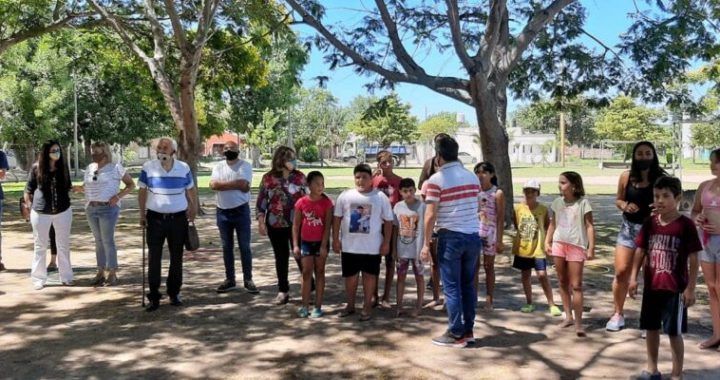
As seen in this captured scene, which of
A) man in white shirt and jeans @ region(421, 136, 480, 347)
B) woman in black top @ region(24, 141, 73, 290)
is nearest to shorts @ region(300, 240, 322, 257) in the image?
man in white shirt and jeans @ region(421, 136, 480, 347)

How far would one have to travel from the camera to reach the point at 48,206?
7.27m

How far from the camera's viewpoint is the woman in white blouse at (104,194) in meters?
7.28

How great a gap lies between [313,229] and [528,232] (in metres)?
2.01

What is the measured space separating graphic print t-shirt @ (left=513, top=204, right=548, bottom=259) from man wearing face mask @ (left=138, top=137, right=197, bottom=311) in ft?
10.8

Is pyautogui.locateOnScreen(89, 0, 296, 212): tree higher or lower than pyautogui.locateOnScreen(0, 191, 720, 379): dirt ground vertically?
higher

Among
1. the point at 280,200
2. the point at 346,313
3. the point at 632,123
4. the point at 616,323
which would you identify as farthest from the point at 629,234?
the point at 632,123

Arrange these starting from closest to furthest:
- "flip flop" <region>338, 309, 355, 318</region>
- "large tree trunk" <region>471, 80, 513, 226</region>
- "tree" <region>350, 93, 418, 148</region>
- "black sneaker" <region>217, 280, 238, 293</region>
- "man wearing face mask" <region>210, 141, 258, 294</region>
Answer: "flip flop" <region>338, 309, 355, 318</region>
"man wearing face mask" <region>210, 141, 258, 294</region>
"black sneaker" <region>217, 280, 238, 293</region>
"large tree trunk" <region>471, 80, 513, 226</region>
"tree" <region>350, 93, 418, 148</region>

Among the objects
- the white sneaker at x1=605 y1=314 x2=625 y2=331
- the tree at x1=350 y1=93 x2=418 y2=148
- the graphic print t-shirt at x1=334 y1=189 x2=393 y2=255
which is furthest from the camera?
the tree at x1=350 y1=93 x2=418 y2=148

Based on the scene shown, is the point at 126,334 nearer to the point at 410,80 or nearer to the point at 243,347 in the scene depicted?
the point at 243,347

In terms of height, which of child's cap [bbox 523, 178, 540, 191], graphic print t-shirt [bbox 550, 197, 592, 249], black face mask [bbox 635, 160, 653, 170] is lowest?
graphic print t-shirt [bbox 550, 197, 592, 249]

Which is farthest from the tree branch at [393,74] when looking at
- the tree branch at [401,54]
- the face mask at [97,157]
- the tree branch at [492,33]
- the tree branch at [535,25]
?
the face mask at [97,157]

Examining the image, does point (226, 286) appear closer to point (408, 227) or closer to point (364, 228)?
point (364, 228)

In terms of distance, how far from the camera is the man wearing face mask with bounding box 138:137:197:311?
20.7ft

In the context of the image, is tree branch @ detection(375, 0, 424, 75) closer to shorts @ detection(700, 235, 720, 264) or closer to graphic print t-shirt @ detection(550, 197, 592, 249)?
graphic print t-shirt @ detection(550, 197, 592, 249)
